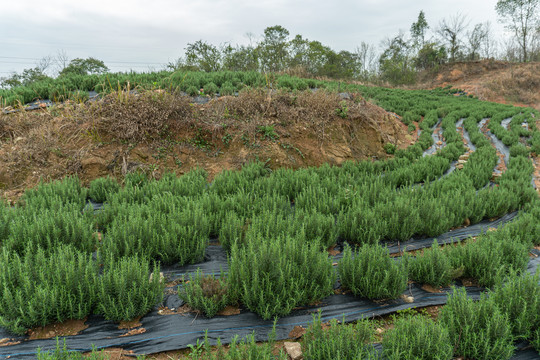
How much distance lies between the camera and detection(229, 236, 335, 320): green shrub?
2.61 meters

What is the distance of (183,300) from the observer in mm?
2818

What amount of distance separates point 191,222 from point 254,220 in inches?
29.7

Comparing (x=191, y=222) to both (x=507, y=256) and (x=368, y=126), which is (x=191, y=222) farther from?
(x=368, y=126)

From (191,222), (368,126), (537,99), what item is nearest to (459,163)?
A: (368,126)

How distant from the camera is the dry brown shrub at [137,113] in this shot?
7.23m

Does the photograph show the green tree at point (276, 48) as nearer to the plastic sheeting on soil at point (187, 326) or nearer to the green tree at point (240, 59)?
the green tree at point (240, 59)

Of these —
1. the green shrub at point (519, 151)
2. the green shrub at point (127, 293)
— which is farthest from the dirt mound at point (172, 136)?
the green shrub at point (127, 293)

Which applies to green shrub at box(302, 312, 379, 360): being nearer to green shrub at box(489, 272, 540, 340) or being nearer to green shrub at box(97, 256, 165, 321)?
green shrub at box(489, 272, 540, 340)

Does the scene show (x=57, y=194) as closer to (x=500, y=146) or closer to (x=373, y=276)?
(x=373, y=276)

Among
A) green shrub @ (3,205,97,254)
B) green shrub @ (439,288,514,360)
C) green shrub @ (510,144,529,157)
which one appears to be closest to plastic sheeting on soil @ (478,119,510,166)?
green shrub @ (510,144,529,157)

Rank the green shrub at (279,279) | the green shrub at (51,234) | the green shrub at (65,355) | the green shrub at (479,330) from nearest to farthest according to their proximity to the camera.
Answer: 1. the green shrub at (65,355)
2. the green shrub at (479,330)
3. the green shrub at (279,279)
4. the green shrub at (51,234)

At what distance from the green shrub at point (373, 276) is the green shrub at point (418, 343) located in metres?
0.56

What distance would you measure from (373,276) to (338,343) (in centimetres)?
89

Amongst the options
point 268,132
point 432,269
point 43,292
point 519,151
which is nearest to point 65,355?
point 43,292
